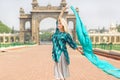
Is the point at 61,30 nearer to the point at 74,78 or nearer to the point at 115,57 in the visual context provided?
the point at 74,78

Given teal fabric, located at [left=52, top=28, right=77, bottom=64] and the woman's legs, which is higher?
teal fabric, located at [left=52, top=28, right=77, bottom=64]

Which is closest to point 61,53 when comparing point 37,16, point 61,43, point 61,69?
point 61,43

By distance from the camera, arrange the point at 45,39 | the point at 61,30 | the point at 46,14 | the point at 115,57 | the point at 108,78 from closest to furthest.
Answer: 1. the point at 61,30
2. the point at 108,78
3. the point at 115,57
4. the point at 46,14
5. the point at 45,39

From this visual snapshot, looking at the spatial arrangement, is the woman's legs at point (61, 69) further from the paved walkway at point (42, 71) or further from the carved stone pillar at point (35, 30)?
the carved stone pillar at point (35, 30)

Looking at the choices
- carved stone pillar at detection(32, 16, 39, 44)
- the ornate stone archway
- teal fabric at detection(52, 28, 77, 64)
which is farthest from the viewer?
carved stone pillar at detection(32, 16, 39, 44)

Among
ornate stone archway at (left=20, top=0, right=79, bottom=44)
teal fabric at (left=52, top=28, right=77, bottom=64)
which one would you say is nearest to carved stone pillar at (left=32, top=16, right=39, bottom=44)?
ornate stone archway at (left=20, top=0, right=79, bottom=44)

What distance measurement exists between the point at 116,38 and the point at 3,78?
9998 cm

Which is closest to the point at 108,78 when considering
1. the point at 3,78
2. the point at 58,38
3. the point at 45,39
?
the point at 3,78

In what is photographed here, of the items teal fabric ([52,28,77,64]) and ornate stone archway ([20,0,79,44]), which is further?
ornate stone archway ([20,0,79,44])

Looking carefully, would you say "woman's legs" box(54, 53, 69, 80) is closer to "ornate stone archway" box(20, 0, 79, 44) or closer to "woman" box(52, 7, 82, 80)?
"woman" box(52, 7, 82, 80)

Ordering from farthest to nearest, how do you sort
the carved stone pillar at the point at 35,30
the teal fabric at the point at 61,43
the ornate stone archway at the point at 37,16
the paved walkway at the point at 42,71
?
1. the carved stone pillar at the point at 35,30
2. the ornate stone archway at the point at 37,16
3. the paved walkway at the point at 42,71
4. the teal fabric at the point at 61,43

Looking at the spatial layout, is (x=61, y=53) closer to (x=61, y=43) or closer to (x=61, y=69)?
(x=61, y=43)

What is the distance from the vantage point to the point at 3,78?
10805 mm

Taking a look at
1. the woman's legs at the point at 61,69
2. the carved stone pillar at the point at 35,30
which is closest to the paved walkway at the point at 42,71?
the woman's legs at the point at 61,69
